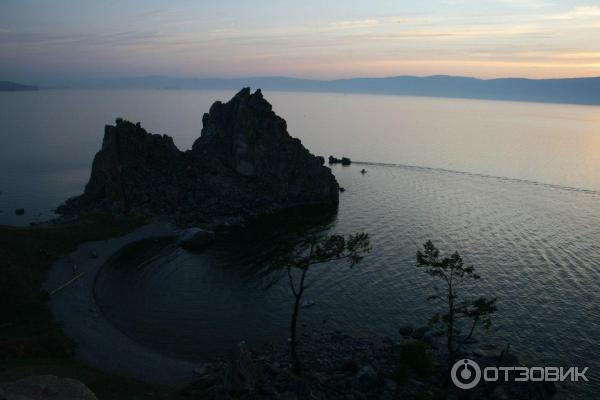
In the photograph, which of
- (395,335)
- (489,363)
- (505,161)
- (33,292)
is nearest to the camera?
(489,363)

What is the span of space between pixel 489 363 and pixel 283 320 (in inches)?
955

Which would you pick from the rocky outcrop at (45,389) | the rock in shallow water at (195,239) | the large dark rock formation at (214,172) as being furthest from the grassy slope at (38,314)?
the rock in shallow water at (195,239)

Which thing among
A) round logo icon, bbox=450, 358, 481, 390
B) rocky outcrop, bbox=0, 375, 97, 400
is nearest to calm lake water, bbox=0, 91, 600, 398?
round logo icon, bbox=450, 358, 481, 390

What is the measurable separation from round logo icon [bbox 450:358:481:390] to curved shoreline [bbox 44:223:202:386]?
83.4ft

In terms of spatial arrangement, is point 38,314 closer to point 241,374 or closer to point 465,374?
point 241,374

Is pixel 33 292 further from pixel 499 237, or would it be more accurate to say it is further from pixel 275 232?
pixel 499 237

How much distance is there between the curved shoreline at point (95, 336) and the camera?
138 ft

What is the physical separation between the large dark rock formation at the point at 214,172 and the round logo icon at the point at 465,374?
60.1 m

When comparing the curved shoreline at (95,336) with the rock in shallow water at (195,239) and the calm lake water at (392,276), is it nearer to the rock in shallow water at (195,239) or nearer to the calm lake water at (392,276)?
the calm lake water at (392,276)

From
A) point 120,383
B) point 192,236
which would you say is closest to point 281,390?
point 120,383

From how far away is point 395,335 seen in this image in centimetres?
5119

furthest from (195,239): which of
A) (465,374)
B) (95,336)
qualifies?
(465,374)

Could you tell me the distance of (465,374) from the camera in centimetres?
4091

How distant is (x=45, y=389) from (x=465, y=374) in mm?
35852
